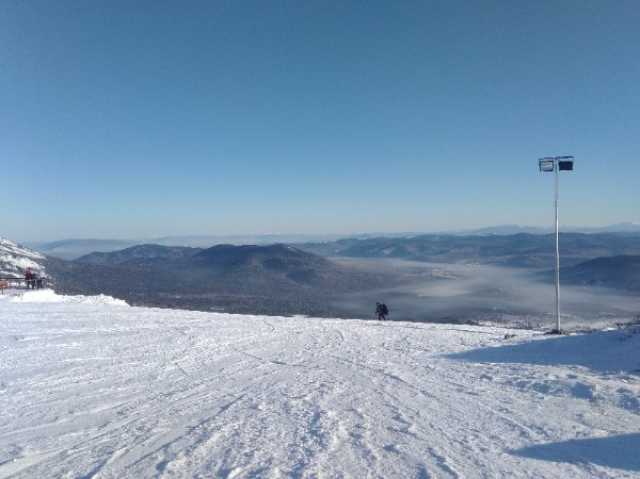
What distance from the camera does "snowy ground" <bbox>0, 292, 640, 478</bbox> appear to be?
16.4 feet

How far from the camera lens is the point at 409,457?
5.07 metres

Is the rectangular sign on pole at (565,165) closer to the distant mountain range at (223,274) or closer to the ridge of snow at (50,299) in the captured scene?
the ridge of snow at (50,299)

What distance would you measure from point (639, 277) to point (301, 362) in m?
109

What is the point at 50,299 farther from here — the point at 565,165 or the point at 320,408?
the point at 565,165

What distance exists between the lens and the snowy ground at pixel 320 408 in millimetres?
4988

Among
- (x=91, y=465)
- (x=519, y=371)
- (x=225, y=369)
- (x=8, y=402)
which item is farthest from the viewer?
(x=225, y=369)

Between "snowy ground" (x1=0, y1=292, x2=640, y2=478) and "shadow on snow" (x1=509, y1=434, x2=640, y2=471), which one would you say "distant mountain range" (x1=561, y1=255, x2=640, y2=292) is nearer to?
"snowy ground" (x1=0, y1=292, x2=640, y2=478)

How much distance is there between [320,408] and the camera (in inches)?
273

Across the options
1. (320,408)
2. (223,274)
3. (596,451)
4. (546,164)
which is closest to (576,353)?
(596,451)

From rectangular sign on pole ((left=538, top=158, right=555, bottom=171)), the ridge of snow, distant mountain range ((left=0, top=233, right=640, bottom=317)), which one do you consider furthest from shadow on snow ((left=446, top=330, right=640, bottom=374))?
distant mountain range ((left=0, top=233, right=640, bottom=317))

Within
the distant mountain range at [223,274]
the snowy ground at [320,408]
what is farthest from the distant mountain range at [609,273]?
the snowy ground at [320,408]

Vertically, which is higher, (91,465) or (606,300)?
(91,465)

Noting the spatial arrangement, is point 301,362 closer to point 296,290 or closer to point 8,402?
point 8,402

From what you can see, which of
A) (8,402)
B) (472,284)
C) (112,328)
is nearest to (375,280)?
(472,284)
